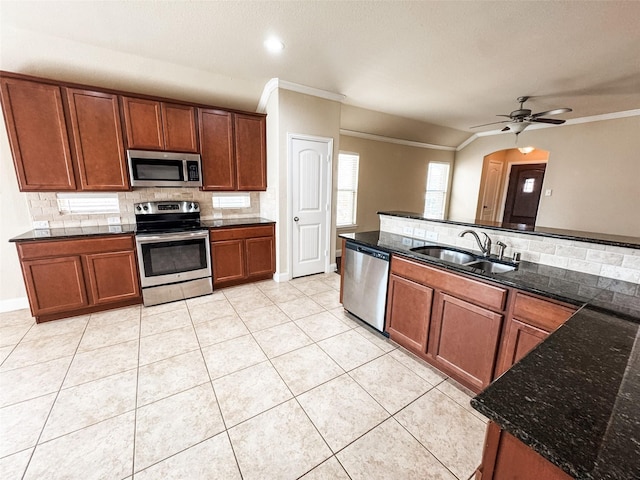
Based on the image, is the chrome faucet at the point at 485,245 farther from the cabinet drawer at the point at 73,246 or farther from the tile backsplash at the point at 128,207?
the cabinet drawer at the point at 73,246

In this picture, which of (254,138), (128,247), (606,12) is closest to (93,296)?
(128,247)

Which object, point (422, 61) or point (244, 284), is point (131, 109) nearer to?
point (244, 284)

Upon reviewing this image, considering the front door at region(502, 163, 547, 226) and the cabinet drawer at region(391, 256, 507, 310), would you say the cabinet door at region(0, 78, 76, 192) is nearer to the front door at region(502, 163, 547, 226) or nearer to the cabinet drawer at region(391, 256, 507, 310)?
the cabinet drawer at region(391, 256, 507, 310)

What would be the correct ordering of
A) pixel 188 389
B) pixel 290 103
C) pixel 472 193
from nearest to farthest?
pixel 188 389 → pixel 290 103 → pixel 472 193

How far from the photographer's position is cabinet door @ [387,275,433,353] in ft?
6.96

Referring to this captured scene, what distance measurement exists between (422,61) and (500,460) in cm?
335

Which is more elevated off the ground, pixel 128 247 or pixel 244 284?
pixel 128 247

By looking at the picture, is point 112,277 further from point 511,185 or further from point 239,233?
point 511,185

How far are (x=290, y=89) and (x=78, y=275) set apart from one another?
329 cm

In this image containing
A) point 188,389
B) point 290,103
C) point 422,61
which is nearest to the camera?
point 188,389

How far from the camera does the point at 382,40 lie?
244 cm

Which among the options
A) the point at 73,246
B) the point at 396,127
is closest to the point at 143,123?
the point at 73,246

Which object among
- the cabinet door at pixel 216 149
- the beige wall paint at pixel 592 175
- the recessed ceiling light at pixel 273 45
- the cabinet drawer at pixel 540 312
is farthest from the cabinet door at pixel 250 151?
the cabinet drawer at pixel 540 312

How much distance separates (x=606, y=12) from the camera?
6.42 feet
